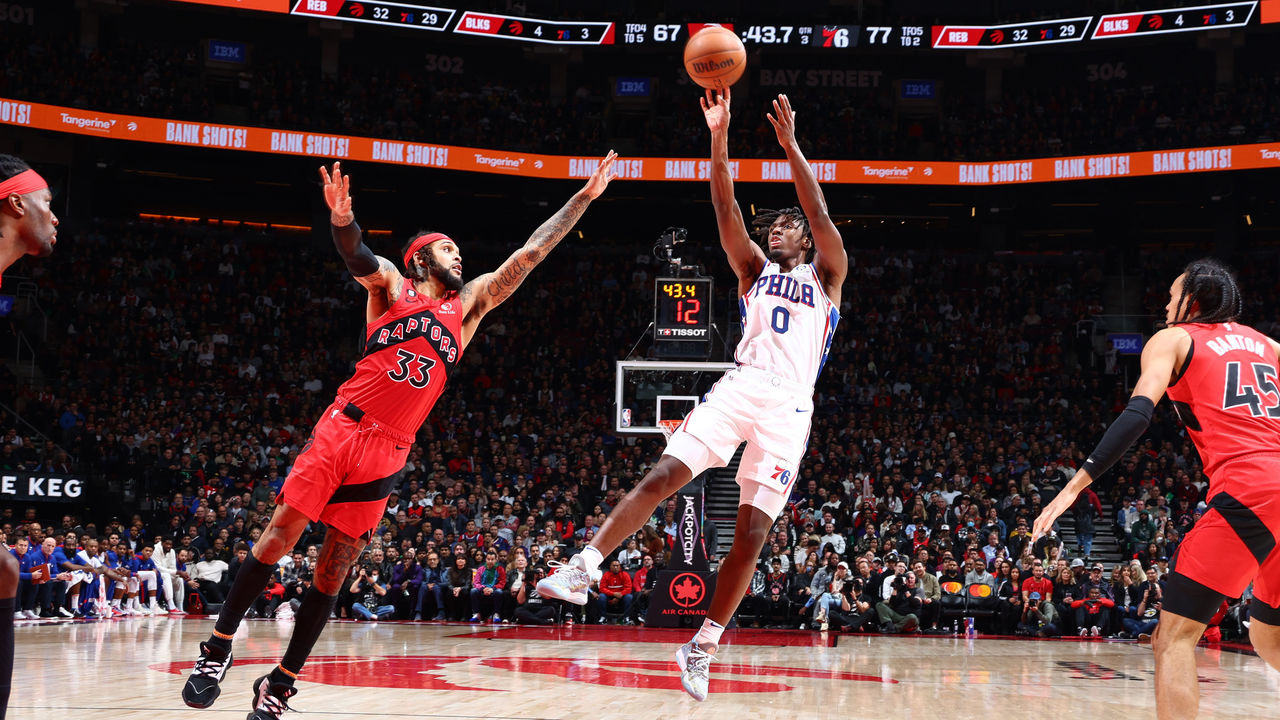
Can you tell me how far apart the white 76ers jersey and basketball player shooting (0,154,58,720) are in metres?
3.18

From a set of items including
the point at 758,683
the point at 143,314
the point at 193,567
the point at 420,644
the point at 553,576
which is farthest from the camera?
the point at 143,314

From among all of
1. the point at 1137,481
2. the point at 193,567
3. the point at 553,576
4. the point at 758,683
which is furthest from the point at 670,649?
the point at 1137,481

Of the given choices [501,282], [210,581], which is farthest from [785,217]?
[210,581]

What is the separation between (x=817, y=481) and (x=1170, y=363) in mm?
16903

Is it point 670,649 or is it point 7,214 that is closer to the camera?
point 7,214

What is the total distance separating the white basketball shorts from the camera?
5.48 metres

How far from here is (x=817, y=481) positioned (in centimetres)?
2142

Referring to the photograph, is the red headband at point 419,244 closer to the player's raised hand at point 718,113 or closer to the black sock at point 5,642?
the player's raised hand at point 718,113

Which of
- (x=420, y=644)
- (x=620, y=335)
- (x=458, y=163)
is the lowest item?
(x=420, y=644)

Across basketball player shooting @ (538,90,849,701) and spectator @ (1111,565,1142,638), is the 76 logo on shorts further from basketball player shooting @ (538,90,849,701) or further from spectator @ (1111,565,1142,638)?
spectator @ (1111,565,1142,638)

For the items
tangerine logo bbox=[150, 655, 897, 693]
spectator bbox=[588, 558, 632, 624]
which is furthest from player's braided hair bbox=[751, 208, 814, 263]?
spectator bbox=[588, 558, 632, 624]

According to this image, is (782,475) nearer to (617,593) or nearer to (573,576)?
(573,576)

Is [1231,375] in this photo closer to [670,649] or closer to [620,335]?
[670,649]

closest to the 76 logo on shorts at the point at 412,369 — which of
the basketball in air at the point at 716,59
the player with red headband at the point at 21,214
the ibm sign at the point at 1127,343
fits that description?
the basketball in air at the point at 716,59
